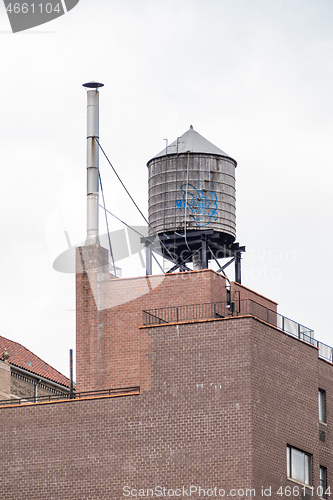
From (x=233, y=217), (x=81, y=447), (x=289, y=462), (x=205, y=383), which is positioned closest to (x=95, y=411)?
(x=81, y=447)

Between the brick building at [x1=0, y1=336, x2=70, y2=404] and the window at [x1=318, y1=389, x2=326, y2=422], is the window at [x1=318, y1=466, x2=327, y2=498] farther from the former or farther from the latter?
the brick building at [x1=0, y1=336, x2=70, y2=404]

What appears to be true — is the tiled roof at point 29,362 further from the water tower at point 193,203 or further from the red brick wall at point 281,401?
the red brick wall at point 281,401

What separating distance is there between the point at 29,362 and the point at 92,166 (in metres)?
18.6

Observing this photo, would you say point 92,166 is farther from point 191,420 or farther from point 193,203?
point 191,420

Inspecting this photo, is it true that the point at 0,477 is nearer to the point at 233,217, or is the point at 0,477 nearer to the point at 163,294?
the point at 163,294

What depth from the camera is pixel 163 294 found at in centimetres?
5703

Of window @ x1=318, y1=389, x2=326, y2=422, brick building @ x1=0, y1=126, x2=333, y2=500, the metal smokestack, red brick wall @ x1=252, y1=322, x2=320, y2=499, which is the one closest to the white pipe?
the metal smokestack

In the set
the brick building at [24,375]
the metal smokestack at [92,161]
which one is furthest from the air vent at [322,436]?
the brick building at [24,375]

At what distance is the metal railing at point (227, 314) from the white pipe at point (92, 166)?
500 centimetres

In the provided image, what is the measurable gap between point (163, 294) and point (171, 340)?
4.59 metres

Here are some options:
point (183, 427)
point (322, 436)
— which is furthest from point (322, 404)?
point (183, 427)

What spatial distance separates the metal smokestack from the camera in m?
59.3

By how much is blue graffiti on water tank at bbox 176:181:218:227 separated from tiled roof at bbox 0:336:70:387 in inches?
687

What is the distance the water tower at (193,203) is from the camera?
59.5m
